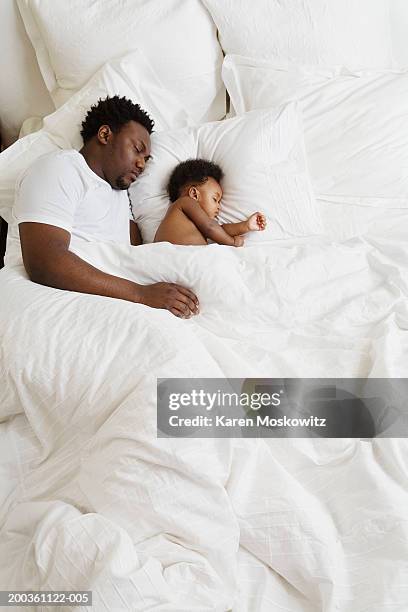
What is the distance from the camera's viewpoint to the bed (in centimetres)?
88

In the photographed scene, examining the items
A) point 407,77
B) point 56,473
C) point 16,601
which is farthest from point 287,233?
point 16,601

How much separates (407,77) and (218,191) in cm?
66

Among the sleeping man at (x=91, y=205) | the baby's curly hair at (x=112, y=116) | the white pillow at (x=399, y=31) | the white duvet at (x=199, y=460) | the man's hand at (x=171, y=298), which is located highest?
the white pillow at (x=399, y=31)

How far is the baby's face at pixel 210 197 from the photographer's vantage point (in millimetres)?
1624

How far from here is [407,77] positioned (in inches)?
72.4

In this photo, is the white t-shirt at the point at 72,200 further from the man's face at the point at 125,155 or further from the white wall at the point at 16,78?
the white wall at the point at 16,78

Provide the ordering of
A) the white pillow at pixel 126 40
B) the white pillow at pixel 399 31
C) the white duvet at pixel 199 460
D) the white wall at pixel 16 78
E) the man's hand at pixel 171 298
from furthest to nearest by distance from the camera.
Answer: the white pillow at pixel 399 31
the white wall at pixel 16 78
the white pillow at pixel 126 40
the man's hand at pixel 171 298
the white duvet at pixel 199 460

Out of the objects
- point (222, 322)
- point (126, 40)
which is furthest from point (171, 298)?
point (126, 40)

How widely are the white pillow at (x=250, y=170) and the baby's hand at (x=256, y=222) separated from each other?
0.01m

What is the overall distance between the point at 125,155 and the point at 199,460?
90 centimetres

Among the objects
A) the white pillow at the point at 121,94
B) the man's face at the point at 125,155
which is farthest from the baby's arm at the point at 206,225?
the white pillow at the point at 121,94

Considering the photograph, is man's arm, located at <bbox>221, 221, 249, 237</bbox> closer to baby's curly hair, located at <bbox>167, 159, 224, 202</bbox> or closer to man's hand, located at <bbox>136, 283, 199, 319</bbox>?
baby's curly hair, located at <bbox>167, 159, 224, 202</bbox>

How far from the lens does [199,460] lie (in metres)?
0.94

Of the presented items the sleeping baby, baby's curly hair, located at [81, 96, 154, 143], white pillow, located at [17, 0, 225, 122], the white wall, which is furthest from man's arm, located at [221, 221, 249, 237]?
the white wall
